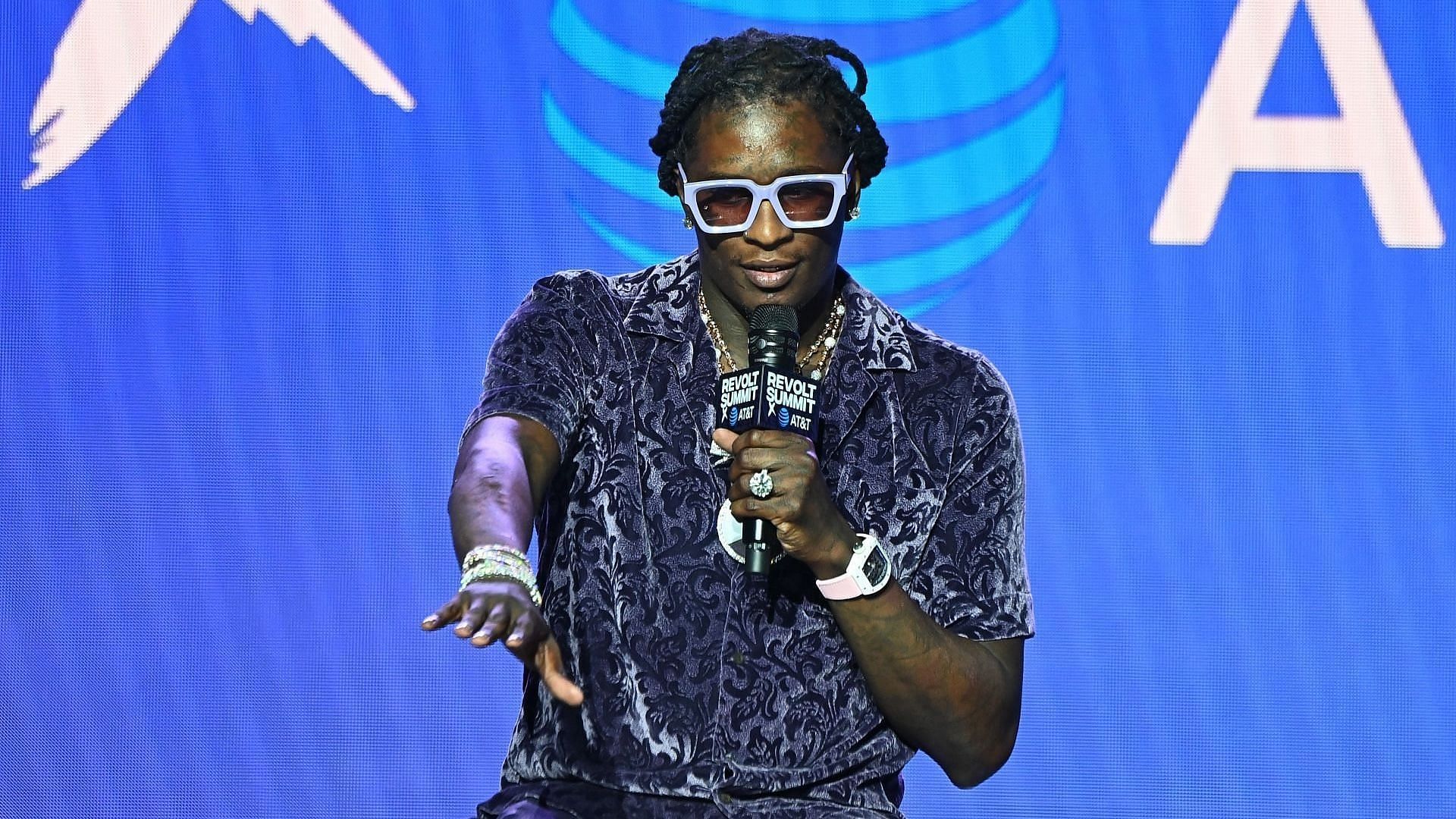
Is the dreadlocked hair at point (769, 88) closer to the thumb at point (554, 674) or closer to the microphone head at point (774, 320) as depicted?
the microphone head at point (774, 320)

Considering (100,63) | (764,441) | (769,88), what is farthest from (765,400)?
(100,63)

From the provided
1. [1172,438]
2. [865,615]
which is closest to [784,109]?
[865,615]

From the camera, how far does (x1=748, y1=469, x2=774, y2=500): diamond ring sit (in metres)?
1.66

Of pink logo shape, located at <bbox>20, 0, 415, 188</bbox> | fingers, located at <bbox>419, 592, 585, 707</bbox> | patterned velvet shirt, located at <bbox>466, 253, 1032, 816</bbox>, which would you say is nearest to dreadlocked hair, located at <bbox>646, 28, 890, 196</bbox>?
patterned velvet shirt, located at <bbox>466, 253, 1032, 816</bbox>

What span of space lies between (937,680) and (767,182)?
0.64m

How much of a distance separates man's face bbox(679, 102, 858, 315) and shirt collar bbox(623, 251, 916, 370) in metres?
0.11

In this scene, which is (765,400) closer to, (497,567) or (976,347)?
(497,567)

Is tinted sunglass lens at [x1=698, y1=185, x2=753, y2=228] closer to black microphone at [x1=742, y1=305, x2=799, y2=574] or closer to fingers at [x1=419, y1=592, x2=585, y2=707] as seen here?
black microphone at [x1=742, y1=305, x2=799, y2=574]

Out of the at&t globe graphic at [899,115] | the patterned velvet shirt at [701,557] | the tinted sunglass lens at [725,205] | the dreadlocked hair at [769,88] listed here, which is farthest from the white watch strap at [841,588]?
the at&t globe graphic at [899,115]

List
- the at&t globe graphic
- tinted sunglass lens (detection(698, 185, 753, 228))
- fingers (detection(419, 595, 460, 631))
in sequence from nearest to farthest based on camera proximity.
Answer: fingers (detection(419, 595, 460, 631)) → tinted sunglass lens (detection(698, 185, 753, 228)) → the at&t globe graphic

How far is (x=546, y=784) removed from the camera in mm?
1956

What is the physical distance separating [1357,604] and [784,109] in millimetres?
1983

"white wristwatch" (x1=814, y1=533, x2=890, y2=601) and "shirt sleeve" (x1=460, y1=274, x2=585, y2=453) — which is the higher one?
"shirt sleeve" (x1=460, y1=274, x2=585, y2=453)

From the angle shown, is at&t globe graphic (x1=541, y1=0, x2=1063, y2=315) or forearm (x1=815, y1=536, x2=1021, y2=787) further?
at&t globe graphic (x1=541, y1=0, x2=1063, y2=315)
